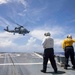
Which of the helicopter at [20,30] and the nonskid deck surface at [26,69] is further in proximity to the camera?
the helicopter at [20,30]

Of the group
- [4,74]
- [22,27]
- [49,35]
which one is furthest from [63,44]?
[22,27]

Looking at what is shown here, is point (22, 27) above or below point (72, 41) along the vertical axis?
above

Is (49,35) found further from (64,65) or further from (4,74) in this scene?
(4,74)

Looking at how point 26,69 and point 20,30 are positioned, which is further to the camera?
point 20,30

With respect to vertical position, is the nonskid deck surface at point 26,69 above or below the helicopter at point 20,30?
below

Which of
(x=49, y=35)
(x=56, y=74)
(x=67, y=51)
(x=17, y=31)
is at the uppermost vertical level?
(x=17, y=31)

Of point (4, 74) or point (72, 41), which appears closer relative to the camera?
point (4, 74)

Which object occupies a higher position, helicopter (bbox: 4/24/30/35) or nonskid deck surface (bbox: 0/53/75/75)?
helicopter (bbox: 4/24/30/35)

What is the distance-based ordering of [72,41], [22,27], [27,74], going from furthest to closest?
[22,27] → [72,41] → [27,74]

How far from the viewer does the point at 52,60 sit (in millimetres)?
12039

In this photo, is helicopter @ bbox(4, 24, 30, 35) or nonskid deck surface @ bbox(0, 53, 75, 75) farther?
helicopter @ bbox(4, 24, 30, 35)

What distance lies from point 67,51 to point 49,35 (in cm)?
179

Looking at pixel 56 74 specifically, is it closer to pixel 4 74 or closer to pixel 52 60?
pixel 52 60

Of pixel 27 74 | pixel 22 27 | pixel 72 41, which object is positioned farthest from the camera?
pixel 22 27
